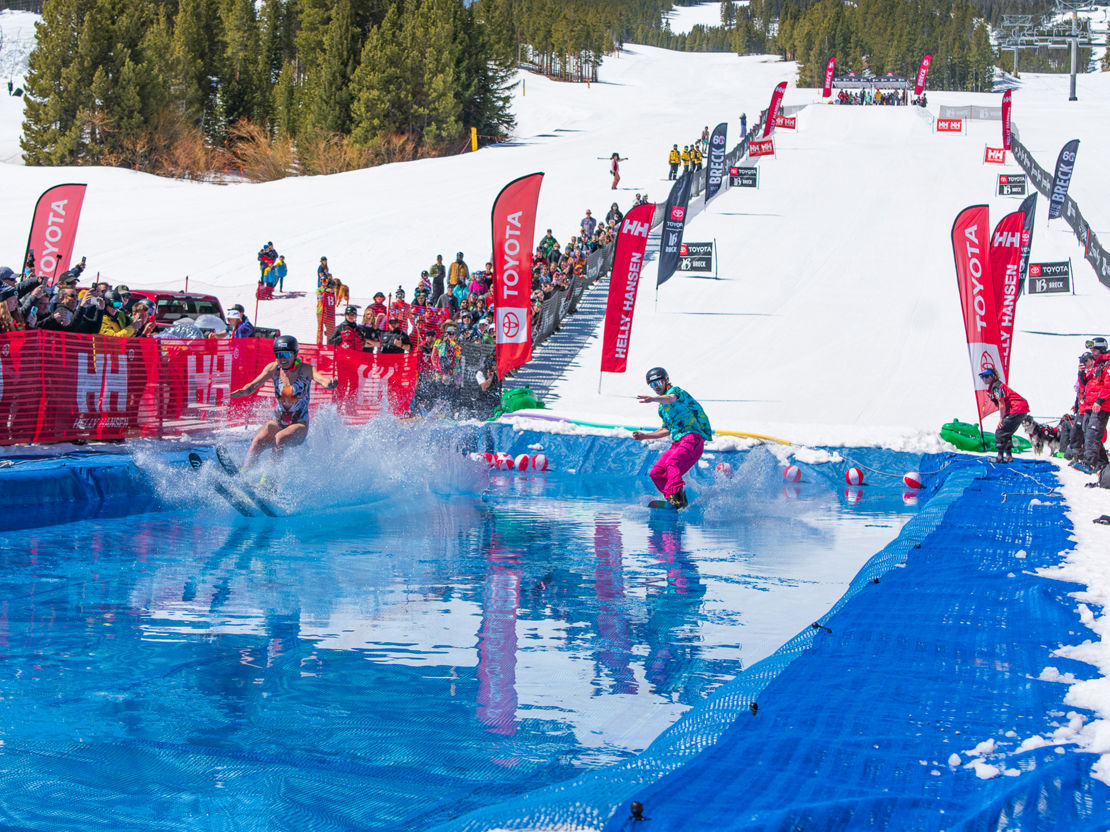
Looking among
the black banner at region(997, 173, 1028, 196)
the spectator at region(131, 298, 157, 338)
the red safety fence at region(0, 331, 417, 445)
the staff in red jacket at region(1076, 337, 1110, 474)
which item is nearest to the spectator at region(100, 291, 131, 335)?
the spectator at region(131, 298, 157, 338)

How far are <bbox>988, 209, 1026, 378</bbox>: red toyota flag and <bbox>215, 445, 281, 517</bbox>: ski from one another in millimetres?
12098

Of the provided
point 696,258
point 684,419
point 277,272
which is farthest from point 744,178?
point 684,419

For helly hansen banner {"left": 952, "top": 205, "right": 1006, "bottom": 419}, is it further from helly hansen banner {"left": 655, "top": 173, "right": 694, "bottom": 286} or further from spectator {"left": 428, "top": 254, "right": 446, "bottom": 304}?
spectator {"left": 428, "top": 254, "right": 446, "bottom": 304}

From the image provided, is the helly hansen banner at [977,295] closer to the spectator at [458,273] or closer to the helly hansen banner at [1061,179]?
the spectator at [458,273]

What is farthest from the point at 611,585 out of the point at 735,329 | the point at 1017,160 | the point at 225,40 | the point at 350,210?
the point at 225,40

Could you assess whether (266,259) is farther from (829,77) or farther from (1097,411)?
(829,77)

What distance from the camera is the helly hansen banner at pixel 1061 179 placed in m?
32.7

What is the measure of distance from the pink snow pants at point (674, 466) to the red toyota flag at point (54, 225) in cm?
1220

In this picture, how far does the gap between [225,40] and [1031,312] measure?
6818 cm

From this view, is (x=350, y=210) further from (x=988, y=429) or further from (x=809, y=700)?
(x=809, y=700)

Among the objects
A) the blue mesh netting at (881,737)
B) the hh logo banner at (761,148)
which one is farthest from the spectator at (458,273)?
the hh logo banner at (761,148)

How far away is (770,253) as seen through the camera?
32.4 m

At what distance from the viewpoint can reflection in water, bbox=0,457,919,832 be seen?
4223 millimetres

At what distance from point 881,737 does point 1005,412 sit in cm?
1203
